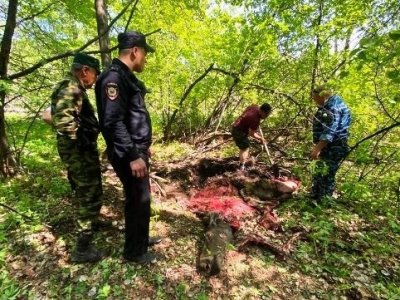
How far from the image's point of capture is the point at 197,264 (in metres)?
3.54

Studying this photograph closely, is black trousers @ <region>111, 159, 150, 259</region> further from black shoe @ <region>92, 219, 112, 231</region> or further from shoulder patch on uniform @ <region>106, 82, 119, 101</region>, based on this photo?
black shoe @ <region>92, 219, 112, 231</region>

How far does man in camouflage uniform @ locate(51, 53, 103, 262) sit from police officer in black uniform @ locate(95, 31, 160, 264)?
41cm

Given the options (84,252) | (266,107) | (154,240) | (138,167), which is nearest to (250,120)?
(266,107)

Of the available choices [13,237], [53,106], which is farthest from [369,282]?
[13,237]

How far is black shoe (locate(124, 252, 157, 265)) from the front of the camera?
343cm

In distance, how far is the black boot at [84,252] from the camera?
342cm

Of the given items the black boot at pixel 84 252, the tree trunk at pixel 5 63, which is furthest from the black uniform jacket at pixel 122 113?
the tree trunk at pixel 5 63

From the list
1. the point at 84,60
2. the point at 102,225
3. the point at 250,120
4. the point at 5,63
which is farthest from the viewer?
the point at 250,120

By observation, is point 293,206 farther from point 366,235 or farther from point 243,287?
point 243,287

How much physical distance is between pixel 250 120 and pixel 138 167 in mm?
4111

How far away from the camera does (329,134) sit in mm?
4891

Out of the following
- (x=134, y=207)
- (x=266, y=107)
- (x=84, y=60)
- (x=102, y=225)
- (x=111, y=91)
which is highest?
(x=84, y=60)

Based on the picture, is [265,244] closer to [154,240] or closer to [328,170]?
[154,240]

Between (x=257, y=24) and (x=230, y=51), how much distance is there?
0.81 metres
